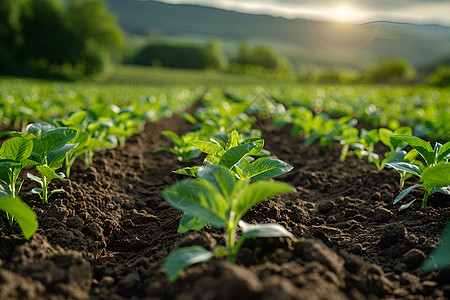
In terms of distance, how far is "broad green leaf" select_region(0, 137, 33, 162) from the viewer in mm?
1760

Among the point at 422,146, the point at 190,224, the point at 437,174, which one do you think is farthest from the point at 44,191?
the point at 422,146

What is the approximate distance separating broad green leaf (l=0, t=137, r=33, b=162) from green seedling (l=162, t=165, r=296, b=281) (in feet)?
3.17

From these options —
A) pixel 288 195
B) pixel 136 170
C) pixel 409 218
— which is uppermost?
pixel 409 218

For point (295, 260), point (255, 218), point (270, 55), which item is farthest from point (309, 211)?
point (270, 55)

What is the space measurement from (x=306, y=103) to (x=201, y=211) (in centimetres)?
798

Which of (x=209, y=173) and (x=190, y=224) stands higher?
(x=209, y=173)

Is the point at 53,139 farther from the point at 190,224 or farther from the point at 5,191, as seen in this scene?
the point at 190,224

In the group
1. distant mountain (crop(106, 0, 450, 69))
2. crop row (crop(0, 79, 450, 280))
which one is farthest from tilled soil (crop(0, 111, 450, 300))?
distant mountain (crop(106, 0, 450, 69))

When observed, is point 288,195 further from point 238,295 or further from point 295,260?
point 238,295

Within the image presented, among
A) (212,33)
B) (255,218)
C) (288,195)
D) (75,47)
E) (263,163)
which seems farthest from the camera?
(212,33)

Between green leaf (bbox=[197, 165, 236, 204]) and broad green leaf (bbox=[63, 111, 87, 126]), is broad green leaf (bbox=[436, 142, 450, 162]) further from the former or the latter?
broad green leaf (bbox=[63, 111, 87, 126])

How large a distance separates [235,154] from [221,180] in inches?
16.2

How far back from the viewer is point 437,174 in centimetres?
167

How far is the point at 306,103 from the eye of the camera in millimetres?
8781
